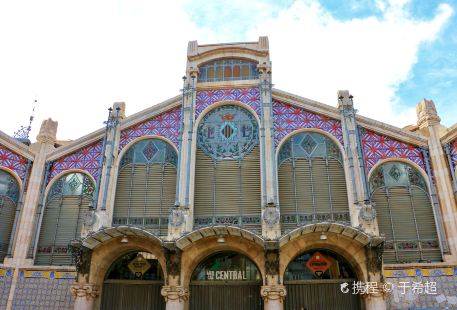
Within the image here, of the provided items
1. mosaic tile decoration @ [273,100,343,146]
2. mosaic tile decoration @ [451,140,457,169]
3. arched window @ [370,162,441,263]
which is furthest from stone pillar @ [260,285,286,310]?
mosaic tile decoration @ [451,140,457,169]

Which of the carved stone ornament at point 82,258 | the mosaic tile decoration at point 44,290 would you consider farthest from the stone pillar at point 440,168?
the mosaic tile decoration at point 44,290

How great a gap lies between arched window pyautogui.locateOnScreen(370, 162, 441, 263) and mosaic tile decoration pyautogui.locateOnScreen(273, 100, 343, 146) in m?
2.74

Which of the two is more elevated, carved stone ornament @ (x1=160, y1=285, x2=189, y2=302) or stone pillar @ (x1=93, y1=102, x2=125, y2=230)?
stone pillar @ (x1=93, y1=102, x2=125, y2=230)

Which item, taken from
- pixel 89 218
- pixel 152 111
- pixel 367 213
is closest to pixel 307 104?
pixel 367 213

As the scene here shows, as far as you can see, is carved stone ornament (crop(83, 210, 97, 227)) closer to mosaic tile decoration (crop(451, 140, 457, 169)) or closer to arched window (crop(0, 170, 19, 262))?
arched window (crop(0, 170, 19, 262))

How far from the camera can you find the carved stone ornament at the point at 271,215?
16.2 meters

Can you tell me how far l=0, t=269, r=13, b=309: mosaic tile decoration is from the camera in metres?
17.2

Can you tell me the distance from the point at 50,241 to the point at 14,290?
93.8 inches

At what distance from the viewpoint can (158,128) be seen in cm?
1995

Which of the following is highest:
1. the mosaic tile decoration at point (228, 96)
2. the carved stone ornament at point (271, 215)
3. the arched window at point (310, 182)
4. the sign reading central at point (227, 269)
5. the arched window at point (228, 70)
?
the arched window at point (228, 70)

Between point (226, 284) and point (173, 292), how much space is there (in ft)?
7.59

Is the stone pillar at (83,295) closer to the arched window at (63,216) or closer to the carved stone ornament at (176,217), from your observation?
the arched window at (63,216)

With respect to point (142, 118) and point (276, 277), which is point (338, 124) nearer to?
point (276, 277)

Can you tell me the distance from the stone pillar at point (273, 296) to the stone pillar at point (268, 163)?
6.04ft
